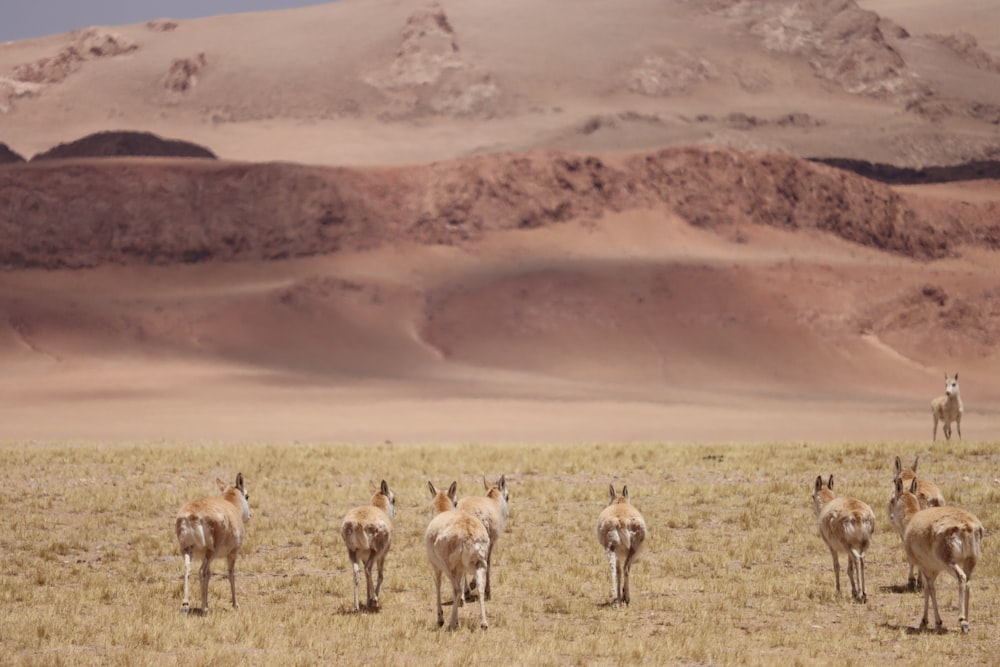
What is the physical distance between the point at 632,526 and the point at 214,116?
547 ft

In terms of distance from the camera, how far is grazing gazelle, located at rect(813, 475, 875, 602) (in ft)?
49.0

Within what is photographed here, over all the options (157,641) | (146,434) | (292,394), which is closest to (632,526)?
(157,641)

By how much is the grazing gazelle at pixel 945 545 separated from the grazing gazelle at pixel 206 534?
767cm

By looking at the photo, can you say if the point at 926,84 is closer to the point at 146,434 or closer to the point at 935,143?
the point at 935,143

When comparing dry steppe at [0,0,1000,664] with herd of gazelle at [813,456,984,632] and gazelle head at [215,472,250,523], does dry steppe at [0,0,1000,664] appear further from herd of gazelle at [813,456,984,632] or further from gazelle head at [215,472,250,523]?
gazelle head at [215,472,250,523]

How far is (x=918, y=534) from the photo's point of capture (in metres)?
13.4

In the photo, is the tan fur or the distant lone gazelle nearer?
the tan fur

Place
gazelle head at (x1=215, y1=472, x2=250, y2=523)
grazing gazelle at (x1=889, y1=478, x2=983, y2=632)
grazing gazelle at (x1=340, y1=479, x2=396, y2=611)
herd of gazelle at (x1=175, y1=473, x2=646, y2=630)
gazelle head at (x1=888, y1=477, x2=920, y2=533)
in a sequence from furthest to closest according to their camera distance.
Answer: gazelle head at (x1=215, y1=472, x2=250, y2=523), gazelle head at (x1=888, y1=477, x2=920, y2=533), grazing gazelle at (x1=340, y1=479, x2=396, y2=611), herd of gazelle at (x1=175, y1=473, x2=646, y2=630), grazing gazelle at (x1=889, y1=478, x2=983, y2=632)

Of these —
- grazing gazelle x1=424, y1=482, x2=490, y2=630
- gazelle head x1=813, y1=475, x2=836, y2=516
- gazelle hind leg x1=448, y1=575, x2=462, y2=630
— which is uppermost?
gazelle head x1=813, y1=475, x2=836, y2=516

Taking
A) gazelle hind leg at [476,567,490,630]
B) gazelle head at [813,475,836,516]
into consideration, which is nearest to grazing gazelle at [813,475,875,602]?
gazelle head at [813,475,836,516]

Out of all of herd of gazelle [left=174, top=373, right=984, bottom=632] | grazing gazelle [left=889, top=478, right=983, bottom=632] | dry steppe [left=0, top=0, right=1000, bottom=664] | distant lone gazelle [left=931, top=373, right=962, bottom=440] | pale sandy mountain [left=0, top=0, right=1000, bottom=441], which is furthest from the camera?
pale sandy mountain [left=0, top=0, right=1000, bottom=441]

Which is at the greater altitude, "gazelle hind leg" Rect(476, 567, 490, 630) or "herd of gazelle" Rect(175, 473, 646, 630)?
"herd of gazelle" Rect(175, 473, 646, 630)

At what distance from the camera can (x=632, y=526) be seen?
14938 millimetres

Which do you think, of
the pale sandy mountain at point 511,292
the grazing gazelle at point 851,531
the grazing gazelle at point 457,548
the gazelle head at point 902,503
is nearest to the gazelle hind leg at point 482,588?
the grazing gazelle at point 457,548
